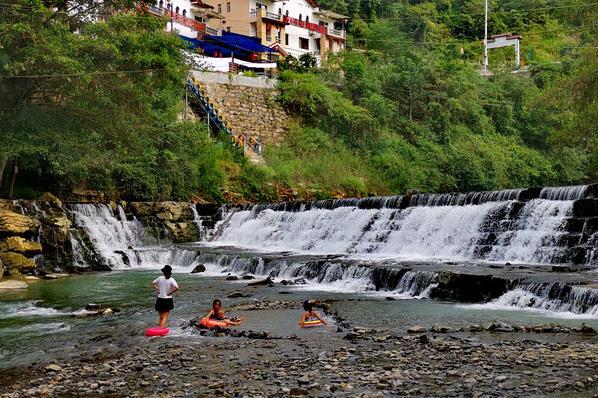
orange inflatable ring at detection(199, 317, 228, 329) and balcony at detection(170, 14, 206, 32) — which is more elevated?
balcony at detection(170, 14, 206, 32)

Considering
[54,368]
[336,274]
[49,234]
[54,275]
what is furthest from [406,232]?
[54,368]

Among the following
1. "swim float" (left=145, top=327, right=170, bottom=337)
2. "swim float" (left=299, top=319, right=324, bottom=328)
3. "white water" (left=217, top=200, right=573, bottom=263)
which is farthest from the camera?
"white water" (left=217, top=200, right=573, bottom=263)

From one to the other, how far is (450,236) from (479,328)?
34.1 ft

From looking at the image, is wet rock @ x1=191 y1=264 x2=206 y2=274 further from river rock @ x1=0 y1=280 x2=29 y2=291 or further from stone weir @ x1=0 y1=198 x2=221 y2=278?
river rock @ x1=0 y1=280 x2=29 y2=291

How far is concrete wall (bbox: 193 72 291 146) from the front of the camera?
3900 centimetres

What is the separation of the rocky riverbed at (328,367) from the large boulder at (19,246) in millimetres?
12114

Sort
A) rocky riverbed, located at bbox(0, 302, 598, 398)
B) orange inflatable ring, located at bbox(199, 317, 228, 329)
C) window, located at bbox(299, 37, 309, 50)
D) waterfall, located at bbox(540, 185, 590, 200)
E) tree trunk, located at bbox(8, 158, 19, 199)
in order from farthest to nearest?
window, located at bbox(299, 37, 309, 50)
tree trunk, located at bbox(8, 158, 19, 199)
waterfall, located at bbox(540, 185, 590, 200)
orange inflatable ring, located at bbox(199, 317, 228, 329)
rocky riverbed, located at bbox(0, 302, 598, 398)

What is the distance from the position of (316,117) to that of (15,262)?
24.3 metres

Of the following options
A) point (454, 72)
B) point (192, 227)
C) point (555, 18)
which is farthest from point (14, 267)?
point (555, 18)

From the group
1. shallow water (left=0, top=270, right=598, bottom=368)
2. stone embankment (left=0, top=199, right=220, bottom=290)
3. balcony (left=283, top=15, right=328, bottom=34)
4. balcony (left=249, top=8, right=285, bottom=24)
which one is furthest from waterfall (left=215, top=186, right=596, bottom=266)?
balcony (left=283, top=15, right=328, bottom=34)

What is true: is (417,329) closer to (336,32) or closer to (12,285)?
(12,285)

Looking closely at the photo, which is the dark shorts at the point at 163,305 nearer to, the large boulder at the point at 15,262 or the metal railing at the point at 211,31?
the large boulder at the point at 15,262

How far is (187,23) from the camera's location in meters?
53.6

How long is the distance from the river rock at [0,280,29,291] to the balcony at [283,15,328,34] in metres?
44.6
